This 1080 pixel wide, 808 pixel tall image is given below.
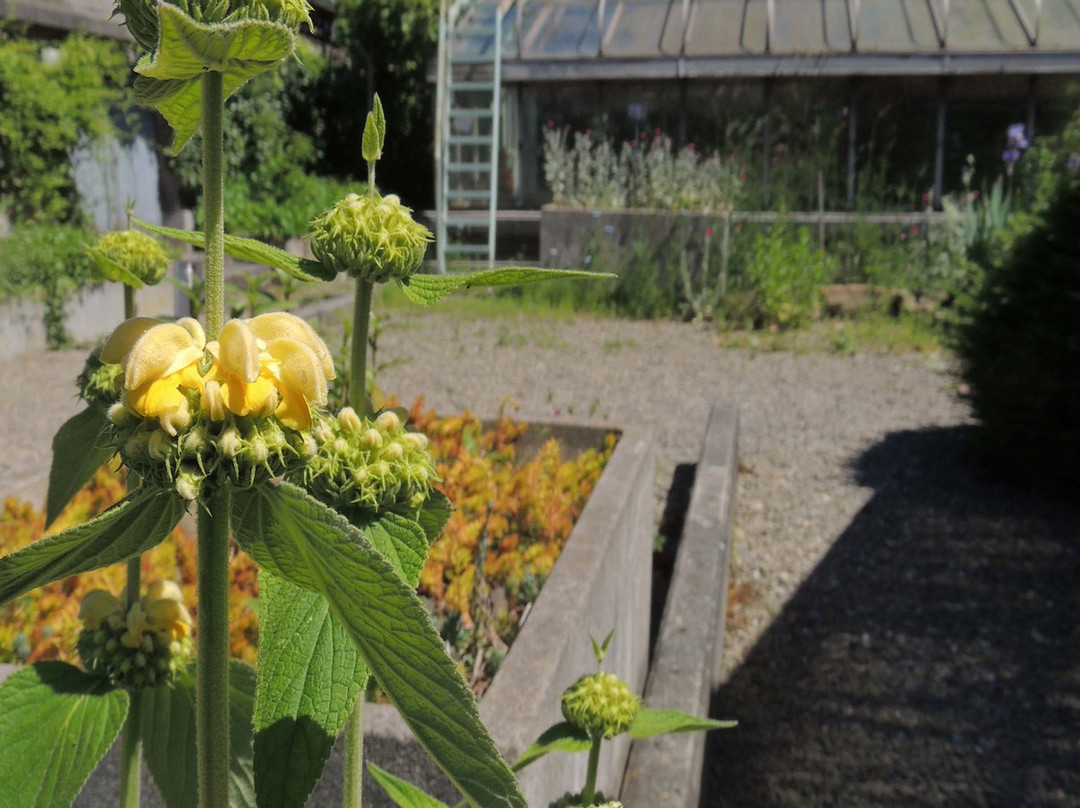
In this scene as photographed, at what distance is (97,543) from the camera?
1.69ft

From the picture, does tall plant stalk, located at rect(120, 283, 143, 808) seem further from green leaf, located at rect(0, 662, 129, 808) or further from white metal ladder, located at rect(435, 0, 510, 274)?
white metal ladder, located at rect(435, 0, 510, 274)

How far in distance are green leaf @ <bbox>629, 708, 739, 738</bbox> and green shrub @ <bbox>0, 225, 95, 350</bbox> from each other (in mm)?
6943

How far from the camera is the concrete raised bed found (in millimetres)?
1409

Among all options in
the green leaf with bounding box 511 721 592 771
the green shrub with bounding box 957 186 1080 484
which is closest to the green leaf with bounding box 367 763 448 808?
the green leaf with bounding box 511 721 592 771

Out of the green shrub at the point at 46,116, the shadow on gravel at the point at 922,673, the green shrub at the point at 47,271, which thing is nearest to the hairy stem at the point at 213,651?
the shadow on gravel at the point at 922,673

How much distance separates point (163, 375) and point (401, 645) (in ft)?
0.63

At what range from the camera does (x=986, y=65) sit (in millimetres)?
11078

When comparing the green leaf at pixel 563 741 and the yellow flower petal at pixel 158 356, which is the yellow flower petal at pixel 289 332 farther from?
the green leaf at pixel 563 741

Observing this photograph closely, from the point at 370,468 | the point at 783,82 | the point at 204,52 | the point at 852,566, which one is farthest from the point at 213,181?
the point at 783,82

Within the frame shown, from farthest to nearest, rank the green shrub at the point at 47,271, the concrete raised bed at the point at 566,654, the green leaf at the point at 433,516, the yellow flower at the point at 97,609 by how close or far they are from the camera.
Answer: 1. the green shrub at the point at 47,271
2. the concrete raised bed at the point at 566,654
3. the yellow flower at the point at 97,609
4. the green leaf at the point at 433,516

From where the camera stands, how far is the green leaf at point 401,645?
456mm

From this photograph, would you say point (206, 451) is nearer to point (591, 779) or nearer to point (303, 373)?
point (303, 373)

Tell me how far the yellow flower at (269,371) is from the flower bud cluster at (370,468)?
0.51ft

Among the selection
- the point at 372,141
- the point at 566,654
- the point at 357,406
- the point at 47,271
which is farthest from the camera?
the point at 47,271
